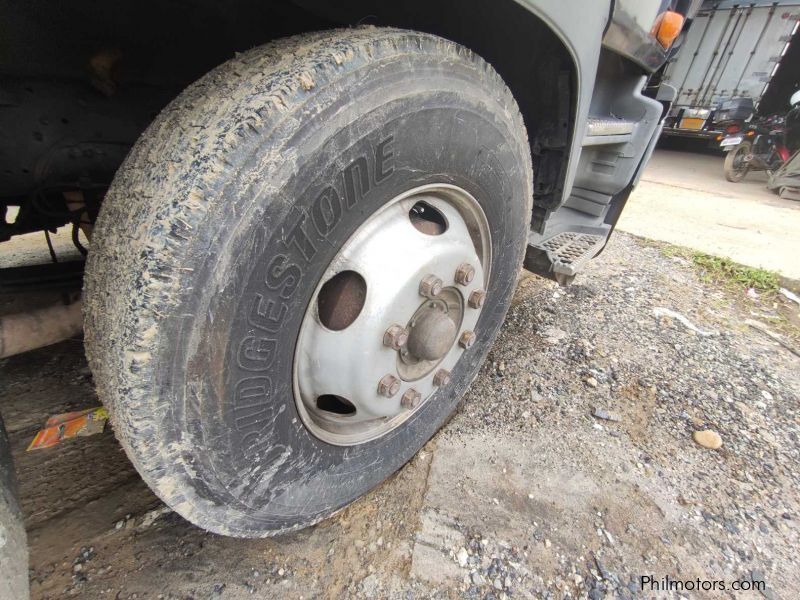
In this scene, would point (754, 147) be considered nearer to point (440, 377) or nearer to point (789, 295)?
point (789, 295)

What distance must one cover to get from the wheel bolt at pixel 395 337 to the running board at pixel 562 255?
1.10 meters

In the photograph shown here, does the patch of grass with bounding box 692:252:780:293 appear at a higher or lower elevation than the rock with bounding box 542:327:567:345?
higher

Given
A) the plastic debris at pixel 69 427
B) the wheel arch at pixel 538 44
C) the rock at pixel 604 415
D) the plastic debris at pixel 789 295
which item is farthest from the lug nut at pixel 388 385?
the plastic debris at pixel 789 295

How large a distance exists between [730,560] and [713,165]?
1013 cm

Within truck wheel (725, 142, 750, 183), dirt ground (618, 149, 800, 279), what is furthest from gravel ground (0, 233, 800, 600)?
truck wheel (725, 142, 750, 183)

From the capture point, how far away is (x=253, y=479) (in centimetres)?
95

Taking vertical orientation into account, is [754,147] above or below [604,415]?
above

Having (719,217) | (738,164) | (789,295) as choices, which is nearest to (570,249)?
(789,295)

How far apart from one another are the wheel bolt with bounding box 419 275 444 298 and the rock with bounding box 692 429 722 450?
151 cm

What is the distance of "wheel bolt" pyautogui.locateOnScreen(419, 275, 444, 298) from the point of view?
3.68 ft

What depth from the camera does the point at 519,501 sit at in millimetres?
1470

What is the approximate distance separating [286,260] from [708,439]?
1976mm

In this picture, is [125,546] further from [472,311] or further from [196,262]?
[472,311]

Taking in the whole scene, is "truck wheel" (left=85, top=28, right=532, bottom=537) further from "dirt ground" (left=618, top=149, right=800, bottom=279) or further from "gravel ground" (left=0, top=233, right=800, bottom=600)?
"dirt ground" (left=618, top=149, right=800, bottom=279)
